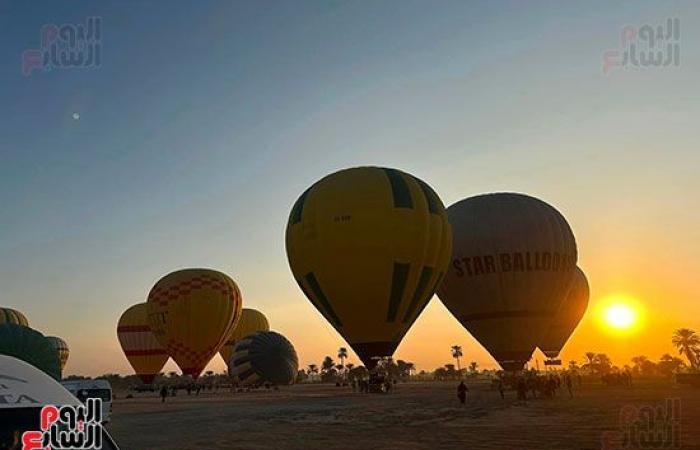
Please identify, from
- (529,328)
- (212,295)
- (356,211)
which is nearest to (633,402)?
(529,328)

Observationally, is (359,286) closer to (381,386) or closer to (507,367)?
(381,386)

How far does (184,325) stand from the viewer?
59719 millimetres

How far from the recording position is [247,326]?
96.7 metres

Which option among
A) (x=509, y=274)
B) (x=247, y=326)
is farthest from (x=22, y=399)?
(x=247, y=326)

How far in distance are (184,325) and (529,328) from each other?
3174 cm

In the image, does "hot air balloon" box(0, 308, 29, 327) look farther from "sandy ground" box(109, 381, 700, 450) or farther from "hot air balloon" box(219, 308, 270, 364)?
"sandy ground" box(109, 381, 700, 450)

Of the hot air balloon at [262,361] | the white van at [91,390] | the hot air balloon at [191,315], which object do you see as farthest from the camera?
the hot air balloon at [262,361]

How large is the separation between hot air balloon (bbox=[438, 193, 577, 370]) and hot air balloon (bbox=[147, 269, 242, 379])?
79.6 feet

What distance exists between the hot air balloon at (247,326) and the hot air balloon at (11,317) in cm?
2629

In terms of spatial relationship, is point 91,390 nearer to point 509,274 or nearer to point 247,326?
point 509,274

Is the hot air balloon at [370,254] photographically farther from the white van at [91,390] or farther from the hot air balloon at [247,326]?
the hot air balloon at [247,326]

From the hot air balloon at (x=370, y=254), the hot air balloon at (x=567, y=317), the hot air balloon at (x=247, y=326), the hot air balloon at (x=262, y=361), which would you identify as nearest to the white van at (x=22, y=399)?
the hot air balloon at (x=370, y=254)

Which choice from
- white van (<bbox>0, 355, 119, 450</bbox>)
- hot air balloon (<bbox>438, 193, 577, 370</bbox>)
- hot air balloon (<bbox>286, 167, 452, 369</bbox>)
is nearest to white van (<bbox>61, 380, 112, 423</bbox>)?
hot air balloon (<bbox>286, 167, 452, 369</bbox>)

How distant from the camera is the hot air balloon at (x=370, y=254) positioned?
36656mm
